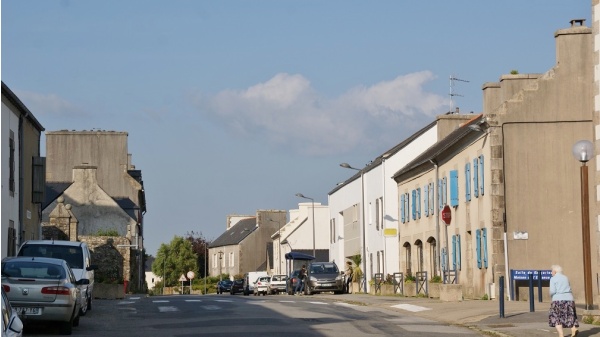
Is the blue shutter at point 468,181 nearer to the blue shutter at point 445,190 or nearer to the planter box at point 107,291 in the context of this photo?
the blue shutter at point 445,190

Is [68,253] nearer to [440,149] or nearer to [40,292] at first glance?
[40,292]

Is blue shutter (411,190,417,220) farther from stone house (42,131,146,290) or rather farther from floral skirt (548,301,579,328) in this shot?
floral skirt (548,301,579,328)

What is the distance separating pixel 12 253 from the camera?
35000mm

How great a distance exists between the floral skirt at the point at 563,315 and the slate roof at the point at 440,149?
1859cm

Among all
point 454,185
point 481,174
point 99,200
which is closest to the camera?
point 481,174

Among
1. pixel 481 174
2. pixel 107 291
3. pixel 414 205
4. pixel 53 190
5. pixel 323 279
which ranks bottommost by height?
pixel 107 291

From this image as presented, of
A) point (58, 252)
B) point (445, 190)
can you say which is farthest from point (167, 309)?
point (445, 190)

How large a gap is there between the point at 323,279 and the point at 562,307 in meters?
33.8

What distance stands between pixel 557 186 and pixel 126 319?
56.5 feet

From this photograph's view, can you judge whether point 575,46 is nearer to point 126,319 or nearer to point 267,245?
point 126,319

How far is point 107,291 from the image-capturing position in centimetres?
4281

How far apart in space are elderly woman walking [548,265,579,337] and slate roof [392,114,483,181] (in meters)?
18.4

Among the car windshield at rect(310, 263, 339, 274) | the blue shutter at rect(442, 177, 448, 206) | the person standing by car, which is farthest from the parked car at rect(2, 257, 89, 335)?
the person standing by car

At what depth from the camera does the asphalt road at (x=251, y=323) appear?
20.8m
